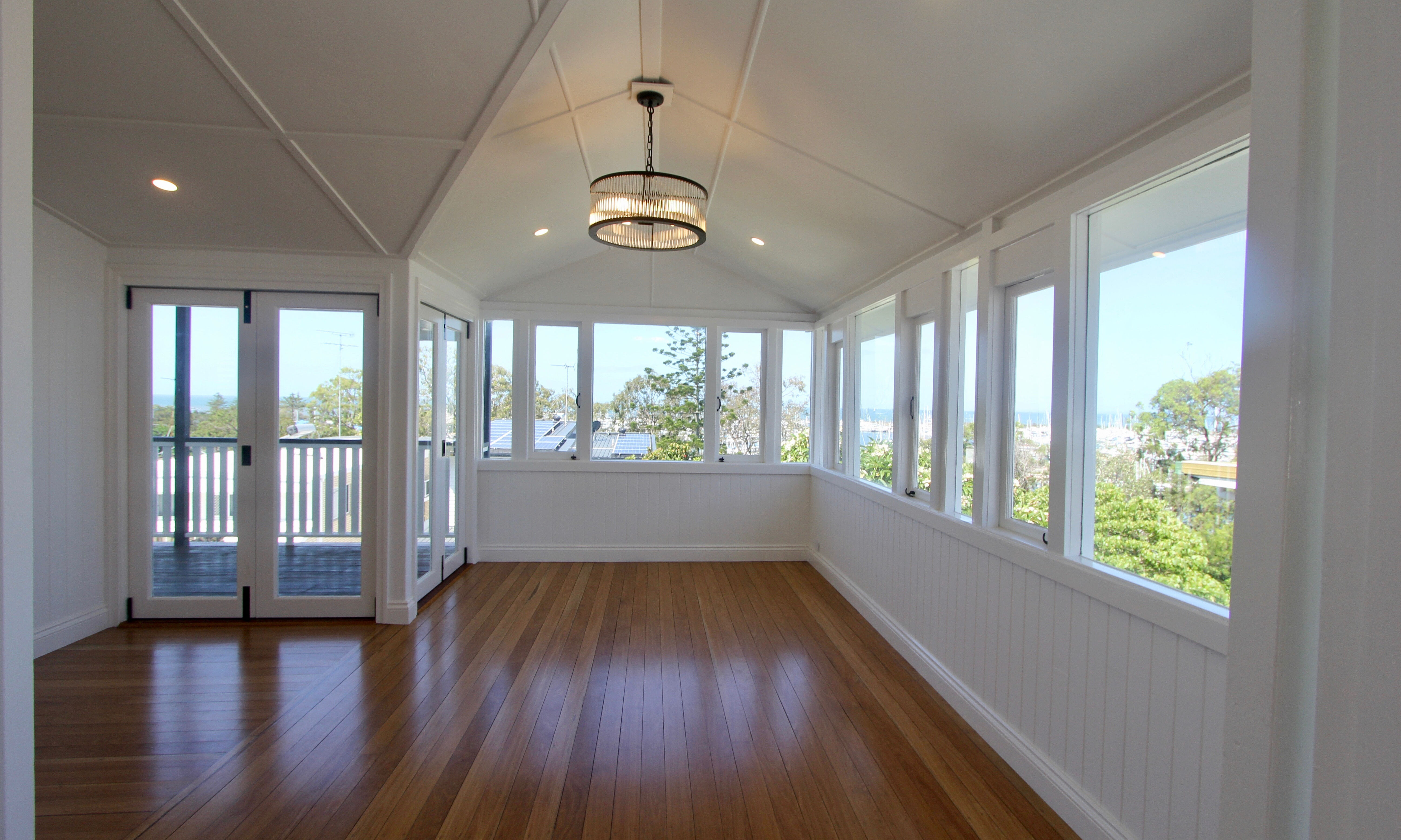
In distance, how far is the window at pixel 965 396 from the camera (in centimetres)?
335

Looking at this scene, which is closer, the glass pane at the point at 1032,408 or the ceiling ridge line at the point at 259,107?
the ceiling ridge line at the point at 259,107

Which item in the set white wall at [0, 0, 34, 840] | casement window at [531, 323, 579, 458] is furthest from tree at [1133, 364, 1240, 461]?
casement window at [531, 323, 579, 458]

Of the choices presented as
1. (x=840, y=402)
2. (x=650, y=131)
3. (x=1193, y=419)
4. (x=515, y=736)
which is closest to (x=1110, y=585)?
(x=1193, y=419)

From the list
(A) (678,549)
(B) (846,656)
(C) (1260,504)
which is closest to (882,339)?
(B) (846,656)

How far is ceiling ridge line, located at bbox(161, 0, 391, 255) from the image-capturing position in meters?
2.33

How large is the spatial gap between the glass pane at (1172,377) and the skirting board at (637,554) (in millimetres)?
3826

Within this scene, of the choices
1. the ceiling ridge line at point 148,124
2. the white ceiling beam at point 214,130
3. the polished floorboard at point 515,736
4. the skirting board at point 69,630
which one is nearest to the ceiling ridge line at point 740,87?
the white ceiling beam at point 214,130

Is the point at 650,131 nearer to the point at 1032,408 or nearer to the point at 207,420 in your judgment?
the point at 1032,408

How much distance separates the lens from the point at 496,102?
287 cm

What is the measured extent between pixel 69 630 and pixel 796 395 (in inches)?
212

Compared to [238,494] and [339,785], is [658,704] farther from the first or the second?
[238,494]

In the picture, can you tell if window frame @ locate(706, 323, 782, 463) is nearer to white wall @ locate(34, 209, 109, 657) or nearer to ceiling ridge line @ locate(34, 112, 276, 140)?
ceiling ridge line @ locate(34, 112, 276, 140)

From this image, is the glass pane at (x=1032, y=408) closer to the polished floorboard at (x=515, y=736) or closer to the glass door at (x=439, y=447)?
the polished floorboard at (x=515, y=736)

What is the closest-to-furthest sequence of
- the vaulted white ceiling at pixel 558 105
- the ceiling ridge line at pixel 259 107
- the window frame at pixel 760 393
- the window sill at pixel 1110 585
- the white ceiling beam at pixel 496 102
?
the window sill at pixel 1110 585 → the vaulted white ceiling at pixel 558 105 → the ceiling ridge line at pixel 259 107 → the white ceiling beam at pixel 496 102 → the window frame at pixel 760 393
